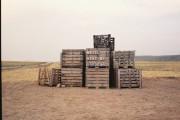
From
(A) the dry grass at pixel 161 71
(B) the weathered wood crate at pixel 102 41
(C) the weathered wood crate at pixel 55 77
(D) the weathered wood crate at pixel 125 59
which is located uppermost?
(B) the weathered wood crate at pixel 102 41

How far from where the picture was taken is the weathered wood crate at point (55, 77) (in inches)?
834

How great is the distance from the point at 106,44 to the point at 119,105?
939 centimetres

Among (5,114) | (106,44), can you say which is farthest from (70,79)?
(5,114)

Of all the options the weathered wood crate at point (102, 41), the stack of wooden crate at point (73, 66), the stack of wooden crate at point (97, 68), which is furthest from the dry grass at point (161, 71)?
the stack of wooden crate at point (97, 68)

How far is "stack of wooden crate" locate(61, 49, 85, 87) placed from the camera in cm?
2033

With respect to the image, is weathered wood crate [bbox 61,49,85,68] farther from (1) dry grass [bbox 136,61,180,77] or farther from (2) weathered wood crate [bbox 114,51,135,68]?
(1) dry grass [bbox 136,61,180,77]

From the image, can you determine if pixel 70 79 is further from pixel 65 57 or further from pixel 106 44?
pixel 106 44

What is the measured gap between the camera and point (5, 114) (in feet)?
34.6

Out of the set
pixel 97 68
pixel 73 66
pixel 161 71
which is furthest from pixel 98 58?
pixel 161 71

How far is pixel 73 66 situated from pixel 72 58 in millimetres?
486

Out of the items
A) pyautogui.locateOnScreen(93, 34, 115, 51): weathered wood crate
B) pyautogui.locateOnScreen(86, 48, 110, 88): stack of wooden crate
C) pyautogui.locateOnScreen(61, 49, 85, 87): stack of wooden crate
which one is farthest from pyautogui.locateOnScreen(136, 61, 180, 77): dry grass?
pyautogui.locateOnScreen(86, 48, 110, 88): stack of wooden crate

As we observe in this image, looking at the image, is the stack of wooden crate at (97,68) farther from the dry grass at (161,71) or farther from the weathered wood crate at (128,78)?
the dry grass at (161,71)

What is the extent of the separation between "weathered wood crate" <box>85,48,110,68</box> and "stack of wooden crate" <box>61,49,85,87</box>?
72 centimetres

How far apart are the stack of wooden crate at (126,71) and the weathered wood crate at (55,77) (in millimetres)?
3634
